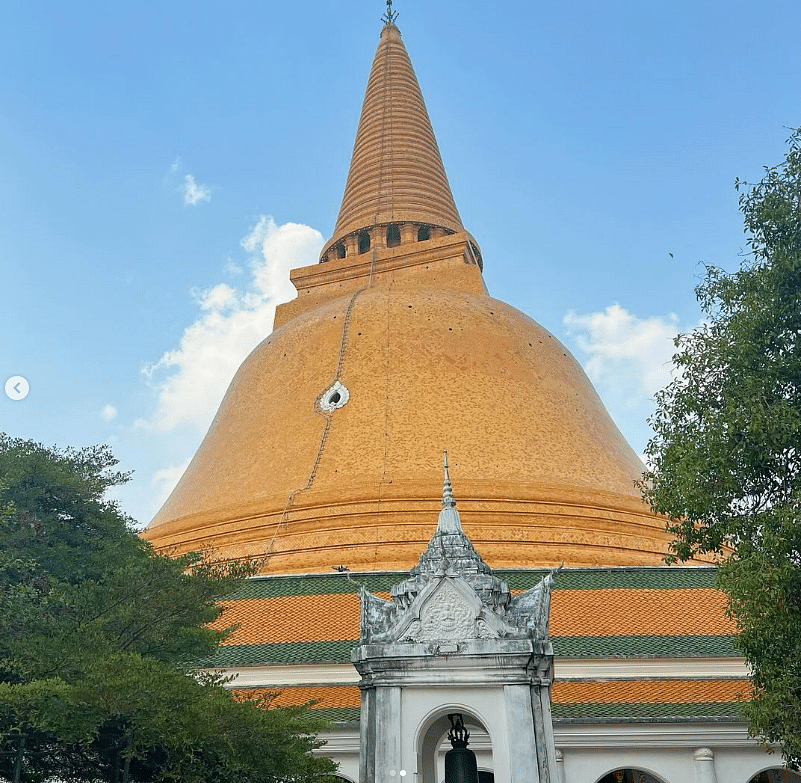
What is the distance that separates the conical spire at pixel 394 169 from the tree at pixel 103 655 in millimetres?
15842

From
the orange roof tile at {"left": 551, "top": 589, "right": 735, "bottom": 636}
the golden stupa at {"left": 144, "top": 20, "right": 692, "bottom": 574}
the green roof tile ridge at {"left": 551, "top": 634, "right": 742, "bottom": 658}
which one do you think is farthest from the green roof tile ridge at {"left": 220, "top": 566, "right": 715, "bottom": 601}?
the green roof tile ridge at {"left": 551, "top": 634, "right": 742, "bottom": 658}

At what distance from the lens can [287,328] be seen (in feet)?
65.9

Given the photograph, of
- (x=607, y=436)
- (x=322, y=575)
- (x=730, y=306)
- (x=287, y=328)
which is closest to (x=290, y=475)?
(x=322, y=575)

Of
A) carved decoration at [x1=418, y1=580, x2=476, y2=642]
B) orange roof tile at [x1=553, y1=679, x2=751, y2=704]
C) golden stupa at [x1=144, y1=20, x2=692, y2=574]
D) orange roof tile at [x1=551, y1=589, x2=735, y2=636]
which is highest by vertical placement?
golden stupa at [x1=144, y1=20, x2=692, y2=574]

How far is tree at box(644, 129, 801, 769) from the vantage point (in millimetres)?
7148

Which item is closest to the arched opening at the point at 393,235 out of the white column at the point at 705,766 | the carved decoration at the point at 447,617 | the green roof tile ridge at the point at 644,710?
the green roof tile ridge at the point at 644,710

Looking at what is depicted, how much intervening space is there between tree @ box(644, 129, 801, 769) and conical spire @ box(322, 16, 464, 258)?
16.0 metres

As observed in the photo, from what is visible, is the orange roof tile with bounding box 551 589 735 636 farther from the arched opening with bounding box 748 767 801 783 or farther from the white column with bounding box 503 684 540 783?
the white column with bounding box 503 684 540 783

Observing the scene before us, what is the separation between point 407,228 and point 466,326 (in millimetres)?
6227

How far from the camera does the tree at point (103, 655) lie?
6.59 m

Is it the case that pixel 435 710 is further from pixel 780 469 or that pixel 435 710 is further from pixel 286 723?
pixel 780 469

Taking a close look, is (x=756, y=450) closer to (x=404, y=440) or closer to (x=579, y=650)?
(x=579, y=650)

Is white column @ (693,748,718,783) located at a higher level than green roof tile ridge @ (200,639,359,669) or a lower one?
lower

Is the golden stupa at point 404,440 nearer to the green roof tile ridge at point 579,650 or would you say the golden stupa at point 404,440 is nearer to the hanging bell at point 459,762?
the green roof tile ridge at point 579,650
